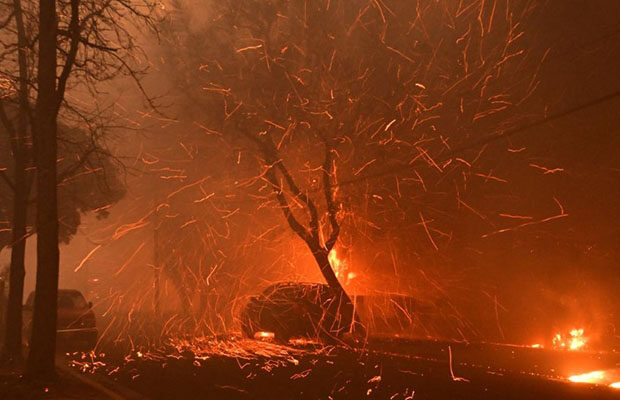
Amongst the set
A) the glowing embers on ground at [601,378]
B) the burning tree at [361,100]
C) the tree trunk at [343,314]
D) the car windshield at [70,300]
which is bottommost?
the glowing embers on ground at [601,378]

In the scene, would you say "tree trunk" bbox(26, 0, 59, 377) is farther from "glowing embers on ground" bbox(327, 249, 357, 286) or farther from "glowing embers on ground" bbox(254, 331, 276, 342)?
"glowing embers on ground" bbox(327, 249, 357, 286)

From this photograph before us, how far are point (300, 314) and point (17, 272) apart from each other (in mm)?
6605

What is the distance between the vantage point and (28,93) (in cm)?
1336

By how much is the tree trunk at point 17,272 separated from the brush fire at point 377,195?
46 mm

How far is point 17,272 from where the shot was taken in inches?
535

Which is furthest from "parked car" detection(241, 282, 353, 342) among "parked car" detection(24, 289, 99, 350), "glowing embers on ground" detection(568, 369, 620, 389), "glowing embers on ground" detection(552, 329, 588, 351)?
"glowing embers on ground" detection(568, 369, 620, 389)

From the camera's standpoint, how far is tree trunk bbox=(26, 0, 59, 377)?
928cm

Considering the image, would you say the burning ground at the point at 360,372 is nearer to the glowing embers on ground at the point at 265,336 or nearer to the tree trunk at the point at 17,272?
the glowing embers on ground at the point at 265,336

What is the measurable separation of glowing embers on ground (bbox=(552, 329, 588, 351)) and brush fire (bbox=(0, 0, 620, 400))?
0.12 m

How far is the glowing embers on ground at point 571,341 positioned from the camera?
39.7 ft

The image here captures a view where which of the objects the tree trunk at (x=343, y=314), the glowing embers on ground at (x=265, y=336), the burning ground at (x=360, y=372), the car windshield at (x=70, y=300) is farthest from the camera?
the car windshield at (x=70, y=300)

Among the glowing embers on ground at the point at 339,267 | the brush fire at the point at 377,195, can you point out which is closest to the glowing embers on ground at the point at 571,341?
the brush fire at the point at 377,195

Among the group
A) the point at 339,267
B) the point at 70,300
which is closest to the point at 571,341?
the point at 339,267

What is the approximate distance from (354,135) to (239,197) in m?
8.18
